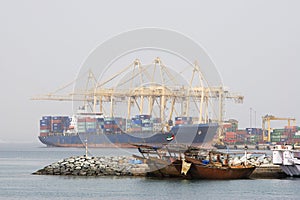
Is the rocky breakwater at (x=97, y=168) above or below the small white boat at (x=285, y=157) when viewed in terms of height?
below

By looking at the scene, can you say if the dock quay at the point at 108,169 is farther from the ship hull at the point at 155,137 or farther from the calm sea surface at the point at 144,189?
the ship hull at the point at 155,137

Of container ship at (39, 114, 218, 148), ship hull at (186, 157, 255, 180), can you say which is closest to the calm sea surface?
ship hull at (186, 157, 255, 180)

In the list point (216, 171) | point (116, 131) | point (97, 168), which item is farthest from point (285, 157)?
point (116, 131)

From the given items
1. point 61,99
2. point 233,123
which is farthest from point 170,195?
point 233,123

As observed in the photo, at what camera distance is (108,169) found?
1876 inches

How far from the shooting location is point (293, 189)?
40531 mm

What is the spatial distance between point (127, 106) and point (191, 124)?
13541 mm

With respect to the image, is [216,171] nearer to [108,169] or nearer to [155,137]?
[108,169]

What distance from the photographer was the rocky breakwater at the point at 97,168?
47.1 metres

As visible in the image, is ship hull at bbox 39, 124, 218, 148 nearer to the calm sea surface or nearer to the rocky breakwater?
the rocky breakwater

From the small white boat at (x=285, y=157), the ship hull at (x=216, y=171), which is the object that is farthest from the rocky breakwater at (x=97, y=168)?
the small white boat at (x=285, y=157)

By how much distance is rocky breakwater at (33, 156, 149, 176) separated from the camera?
154 ft

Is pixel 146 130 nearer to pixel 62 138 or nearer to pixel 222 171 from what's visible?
pixel 62 138

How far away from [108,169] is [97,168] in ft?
2.56
